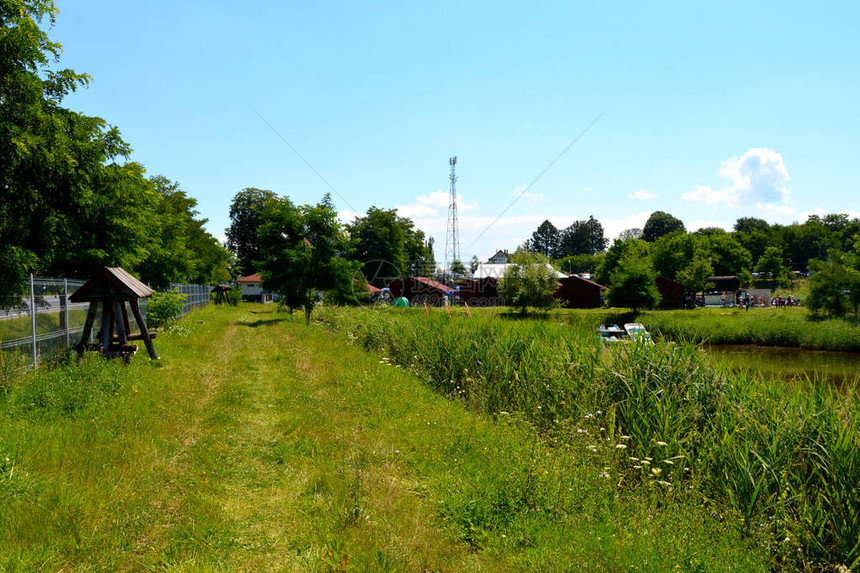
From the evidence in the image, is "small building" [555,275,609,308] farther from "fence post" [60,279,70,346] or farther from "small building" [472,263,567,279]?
"fence post" [60,279,70,346]

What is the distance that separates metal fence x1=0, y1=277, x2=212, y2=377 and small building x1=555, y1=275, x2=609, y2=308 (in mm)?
57321

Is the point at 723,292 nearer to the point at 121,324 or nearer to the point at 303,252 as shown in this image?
the point at 303,252

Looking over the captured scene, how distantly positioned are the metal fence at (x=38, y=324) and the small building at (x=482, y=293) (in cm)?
5513

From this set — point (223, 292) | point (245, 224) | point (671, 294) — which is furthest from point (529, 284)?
point (245, 224)

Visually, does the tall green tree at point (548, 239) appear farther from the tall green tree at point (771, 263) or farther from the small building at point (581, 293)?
the small building at point (581, 293)

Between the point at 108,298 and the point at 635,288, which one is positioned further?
the point at 635,288

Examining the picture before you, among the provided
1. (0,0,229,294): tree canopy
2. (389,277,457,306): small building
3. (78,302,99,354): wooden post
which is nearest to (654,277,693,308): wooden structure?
(389,277,457,306): small building

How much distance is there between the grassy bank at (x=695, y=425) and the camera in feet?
15.1

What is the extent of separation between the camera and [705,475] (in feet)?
18.3

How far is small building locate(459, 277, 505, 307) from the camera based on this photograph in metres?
65.4

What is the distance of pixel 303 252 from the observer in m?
28.4

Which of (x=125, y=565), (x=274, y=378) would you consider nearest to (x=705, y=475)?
(x=125, y=565)

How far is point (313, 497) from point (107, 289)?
9.67 m

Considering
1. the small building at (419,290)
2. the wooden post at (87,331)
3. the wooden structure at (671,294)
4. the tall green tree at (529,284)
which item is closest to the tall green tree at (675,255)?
the wooden structure at (671,294)
